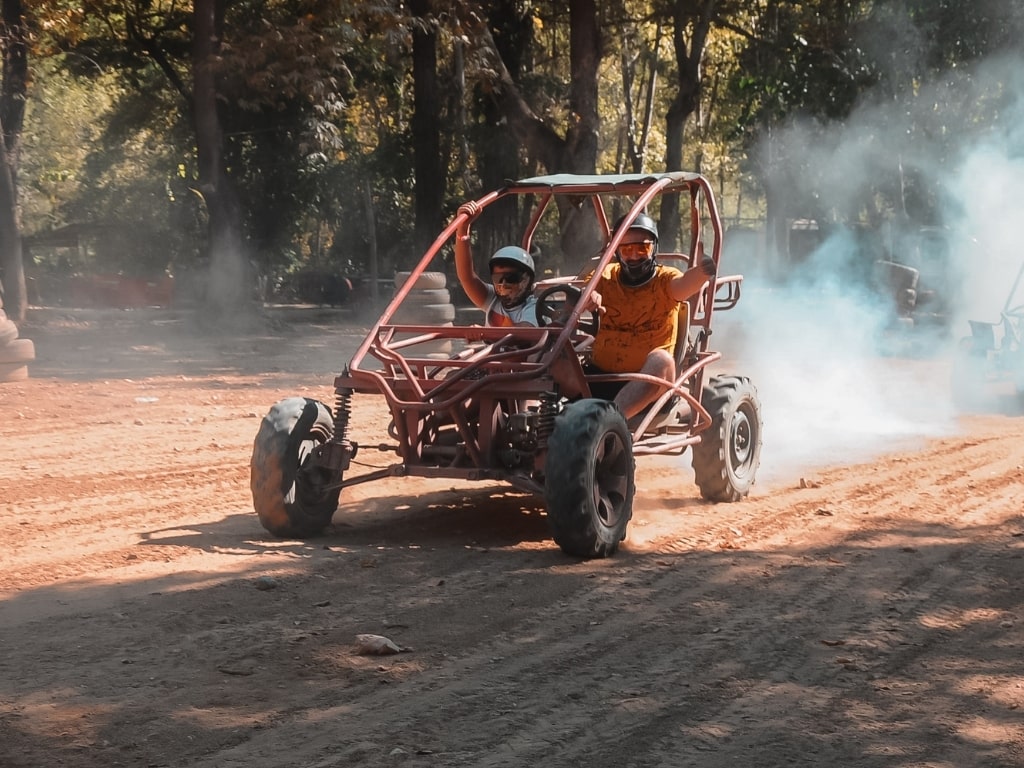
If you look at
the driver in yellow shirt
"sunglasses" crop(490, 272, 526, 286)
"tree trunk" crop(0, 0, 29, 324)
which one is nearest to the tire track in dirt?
the driver in yellow shirt

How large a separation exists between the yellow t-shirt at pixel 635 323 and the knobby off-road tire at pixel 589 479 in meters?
1.11

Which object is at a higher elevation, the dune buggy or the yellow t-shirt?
the yellow t-shirt

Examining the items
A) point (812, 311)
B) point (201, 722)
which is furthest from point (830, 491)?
point (812, 311)

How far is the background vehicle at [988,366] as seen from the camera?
14297mm

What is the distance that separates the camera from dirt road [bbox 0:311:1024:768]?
14.7 ft

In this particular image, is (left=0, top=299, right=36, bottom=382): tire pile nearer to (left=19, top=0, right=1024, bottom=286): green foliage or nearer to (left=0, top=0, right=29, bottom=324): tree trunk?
(left=0, top=0, right=29, bottom=324): tree trunk

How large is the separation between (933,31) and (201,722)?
21.7 metres

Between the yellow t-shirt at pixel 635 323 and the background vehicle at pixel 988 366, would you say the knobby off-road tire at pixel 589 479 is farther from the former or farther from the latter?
the background vehicle at pixel 988 366

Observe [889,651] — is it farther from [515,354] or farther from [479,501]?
[479,501]

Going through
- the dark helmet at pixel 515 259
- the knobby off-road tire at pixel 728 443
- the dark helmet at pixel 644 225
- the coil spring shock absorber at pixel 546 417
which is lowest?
the knobby off-road tire at pixel 728 443

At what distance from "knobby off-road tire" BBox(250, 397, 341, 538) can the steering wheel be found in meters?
1.31

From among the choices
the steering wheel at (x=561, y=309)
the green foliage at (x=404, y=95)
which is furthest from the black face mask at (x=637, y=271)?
the green foliage at (x=404, y=95)

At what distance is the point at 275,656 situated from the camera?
5.33 metres

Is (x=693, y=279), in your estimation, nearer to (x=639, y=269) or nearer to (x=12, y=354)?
(x=639, y=269)
